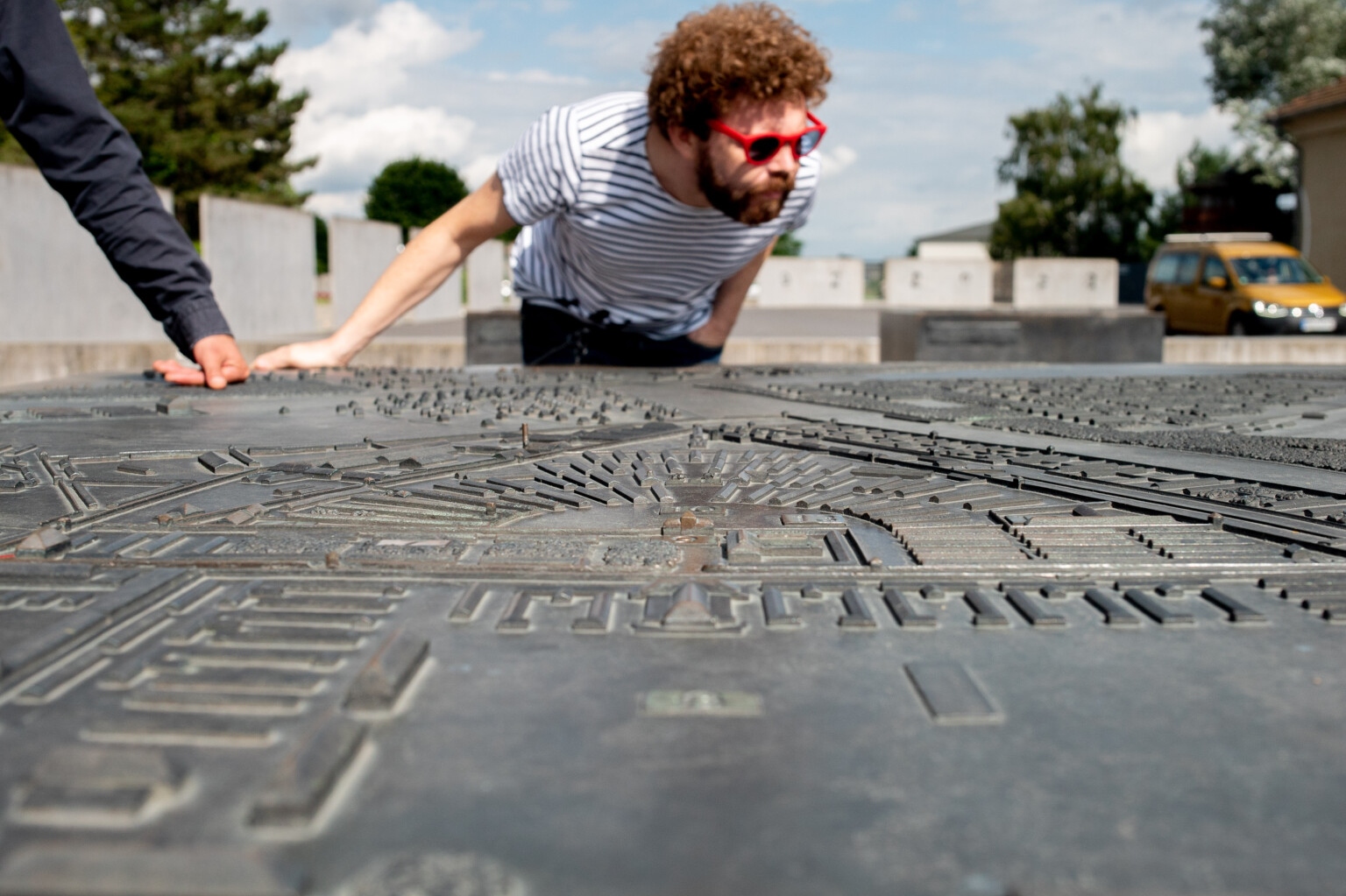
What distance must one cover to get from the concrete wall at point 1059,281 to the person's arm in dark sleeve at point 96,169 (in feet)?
85.7

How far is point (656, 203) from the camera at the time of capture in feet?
12.4

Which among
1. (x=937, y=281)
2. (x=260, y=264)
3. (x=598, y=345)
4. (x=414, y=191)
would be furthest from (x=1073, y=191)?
(x=598, y=345)

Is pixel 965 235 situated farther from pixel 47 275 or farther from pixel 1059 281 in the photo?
pixel 47 275

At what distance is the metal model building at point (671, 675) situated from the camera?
726mm

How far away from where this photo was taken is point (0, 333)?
9188 mm

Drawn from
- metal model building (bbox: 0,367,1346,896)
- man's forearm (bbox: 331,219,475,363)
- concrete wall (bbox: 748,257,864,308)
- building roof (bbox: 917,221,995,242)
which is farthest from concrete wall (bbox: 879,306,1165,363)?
building roof (bbox: 917,221,995,242)

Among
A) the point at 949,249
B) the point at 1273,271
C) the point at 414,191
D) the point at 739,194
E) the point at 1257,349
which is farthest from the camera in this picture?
the point at 949,249

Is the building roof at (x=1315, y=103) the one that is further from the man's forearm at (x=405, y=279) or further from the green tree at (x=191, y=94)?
the green tree at (x=191, y=94)

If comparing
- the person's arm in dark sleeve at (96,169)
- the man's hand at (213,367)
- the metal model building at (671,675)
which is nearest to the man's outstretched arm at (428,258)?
the man's hand at (213,367)

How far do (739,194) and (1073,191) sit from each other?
4629 cm

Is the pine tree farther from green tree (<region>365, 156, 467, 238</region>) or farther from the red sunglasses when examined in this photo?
the red sunglasses

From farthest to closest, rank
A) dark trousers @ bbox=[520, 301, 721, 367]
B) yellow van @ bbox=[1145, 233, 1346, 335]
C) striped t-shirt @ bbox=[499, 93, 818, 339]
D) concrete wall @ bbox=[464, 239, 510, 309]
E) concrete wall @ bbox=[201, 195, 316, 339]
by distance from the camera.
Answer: concrete wall @ bbox=[464, 239, 510, 309] < yellow van @ bbox=[1145, 233, 1346, 335] < concrete wall @ bbox=[201, 195, 316, 339] < dark trousers @ bbox=[520, 301, 721, 367] < striped t-shirt @ bbox=[499, 93, 818, 339]

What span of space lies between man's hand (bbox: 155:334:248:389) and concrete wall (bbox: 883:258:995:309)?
86.1ft

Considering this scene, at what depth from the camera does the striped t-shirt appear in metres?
3.73
